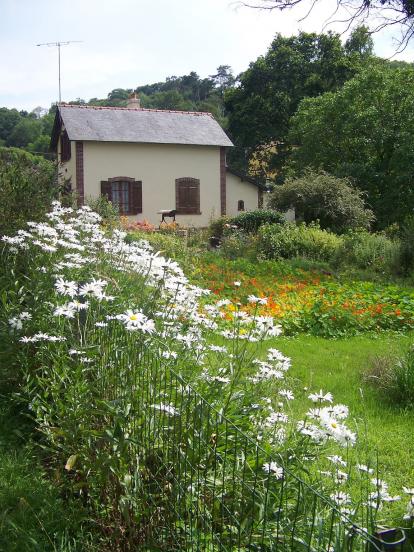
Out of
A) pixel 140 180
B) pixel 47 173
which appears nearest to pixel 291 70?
pixel 140 180

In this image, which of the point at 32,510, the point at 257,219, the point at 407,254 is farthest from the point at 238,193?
the point at 32,510

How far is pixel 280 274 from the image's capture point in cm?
1216

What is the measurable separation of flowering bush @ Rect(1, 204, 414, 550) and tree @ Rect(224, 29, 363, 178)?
32214mm

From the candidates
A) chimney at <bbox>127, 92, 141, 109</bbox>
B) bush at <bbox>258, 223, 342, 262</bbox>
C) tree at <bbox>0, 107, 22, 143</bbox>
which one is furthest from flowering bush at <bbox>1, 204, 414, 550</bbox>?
tree at <bbox>0, 107, 22, 143</bbox>

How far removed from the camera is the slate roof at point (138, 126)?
25438mm

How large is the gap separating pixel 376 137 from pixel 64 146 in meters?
13.0

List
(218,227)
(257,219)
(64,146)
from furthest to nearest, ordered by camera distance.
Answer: (64,146) → (218,227) → (257,219)

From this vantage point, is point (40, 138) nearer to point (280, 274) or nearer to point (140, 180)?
point (140, 180)

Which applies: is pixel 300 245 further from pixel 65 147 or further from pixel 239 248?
pixel 65 147

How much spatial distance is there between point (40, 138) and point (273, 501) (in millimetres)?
57033

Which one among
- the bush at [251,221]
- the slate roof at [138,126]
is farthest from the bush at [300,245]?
the slate roof at [138,126]

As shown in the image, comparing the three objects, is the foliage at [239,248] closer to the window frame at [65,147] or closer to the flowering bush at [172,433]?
the flowering bush at [172,433]

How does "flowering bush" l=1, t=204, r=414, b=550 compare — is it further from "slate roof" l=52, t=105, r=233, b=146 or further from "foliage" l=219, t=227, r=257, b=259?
"slate roof" l=52, t=105, r=233, b=146

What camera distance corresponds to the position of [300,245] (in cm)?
1498
